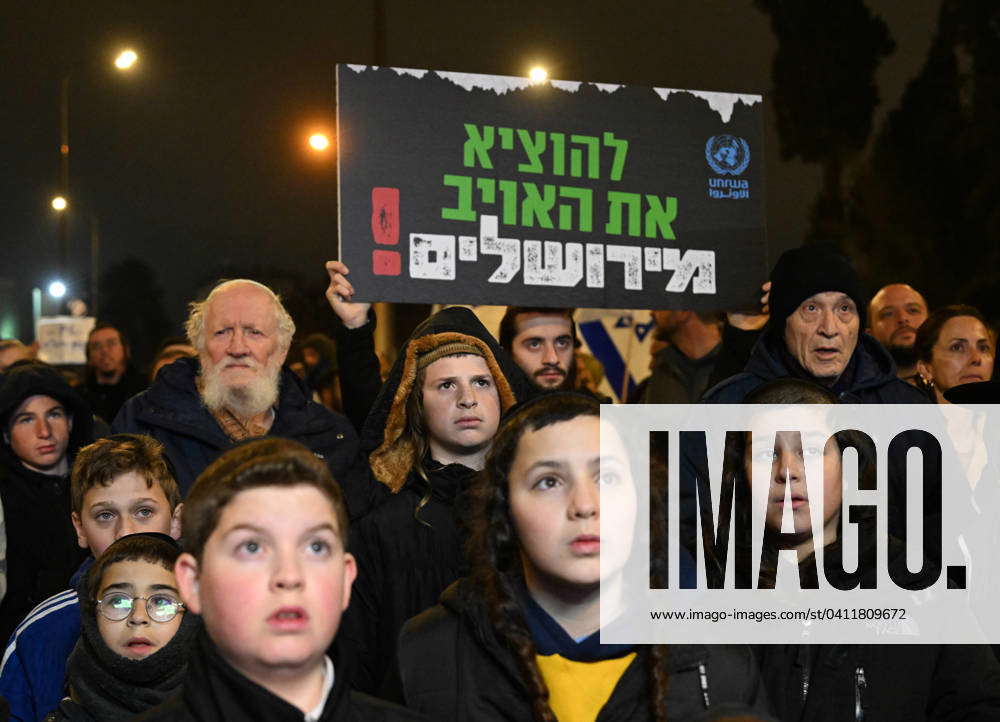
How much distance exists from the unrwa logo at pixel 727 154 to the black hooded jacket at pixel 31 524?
316cm

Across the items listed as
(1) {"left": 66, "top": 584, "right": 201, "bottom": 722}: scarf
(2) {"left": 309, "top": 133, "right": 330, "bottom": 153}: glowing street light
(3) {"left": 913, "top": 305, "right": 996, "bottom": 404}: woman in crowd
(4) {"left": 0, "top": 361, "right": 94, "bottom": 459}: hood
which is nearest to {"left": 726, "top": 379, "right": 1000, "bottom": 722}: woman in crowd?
(1) {"left": 66, "top": 584, "right": 201, "bottom": 722}: scarf

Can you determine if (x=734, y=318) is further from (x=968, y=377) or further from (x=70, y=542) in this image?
(x=70, y=542)

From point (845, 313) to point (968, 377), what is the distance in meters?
1.24

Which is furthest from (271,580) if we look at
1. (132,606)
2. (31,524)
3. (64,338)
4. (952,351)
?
(64,338)

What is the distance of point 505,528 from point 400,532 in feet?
3.57

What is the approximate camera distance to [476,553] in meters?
3.42

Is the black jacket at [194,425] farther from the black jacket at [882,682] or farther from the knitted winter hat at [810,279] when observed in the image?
the black jacket at [882,682]

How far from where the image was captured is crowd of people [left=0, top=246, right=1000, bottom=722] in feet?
9.48

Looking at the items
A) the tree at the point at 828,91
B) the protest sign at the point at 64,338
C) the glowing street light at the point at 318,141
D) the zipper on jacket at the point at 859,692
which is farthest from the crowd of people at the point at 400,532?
the tree at the point at 828,91

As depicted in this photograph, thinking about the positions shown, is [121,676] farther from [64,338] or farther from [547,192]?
[64,338]

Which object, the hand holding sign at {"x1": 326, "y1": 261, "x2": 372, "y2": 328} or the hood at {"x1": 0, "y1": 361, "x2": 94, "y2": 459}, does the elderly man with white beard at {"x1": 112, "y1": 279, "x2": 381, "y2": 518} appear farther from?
the hood at {"x1": 0, "y1": 361, "x2": 94, "y2": 459}

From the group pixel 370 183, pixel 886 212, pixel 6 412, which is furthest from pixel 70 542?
pixel 886 212

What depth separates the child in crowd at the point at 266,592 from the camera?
9.11 feet

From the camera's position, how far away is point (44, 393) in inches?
248
